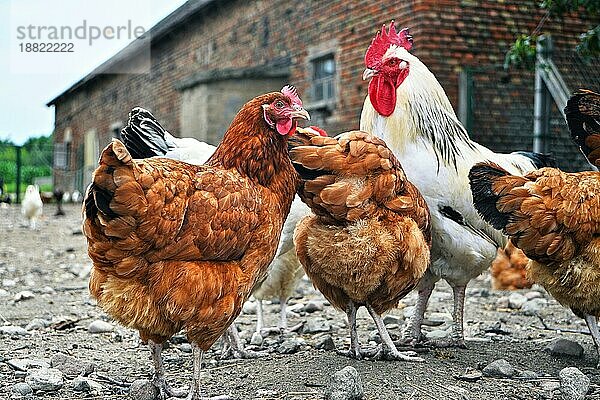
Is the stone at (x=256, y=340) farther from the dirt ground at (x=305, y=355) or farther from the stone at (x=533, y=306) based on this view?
Answer: the stone at (x=533, y=306)

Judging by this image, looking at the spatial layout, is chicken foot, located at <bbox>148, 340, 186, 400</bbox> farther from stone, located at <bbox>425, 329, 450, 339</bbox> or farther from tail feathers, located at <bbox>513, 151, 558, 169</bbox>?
tail feathers, located at <bbox>513, 151, 558, 169</bbox>

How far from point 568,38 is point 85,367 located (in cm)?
999

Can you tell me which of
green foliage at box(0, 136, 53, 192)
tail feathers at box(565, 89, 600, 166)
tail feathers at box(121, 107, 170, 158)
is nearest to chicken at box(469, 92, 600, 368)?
tail feathers at box(565, 89, 600, 166)

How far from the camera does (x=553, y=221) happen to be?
4066 millimetres

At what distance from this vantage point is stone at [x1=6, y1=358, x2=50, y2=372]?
425 centimetres

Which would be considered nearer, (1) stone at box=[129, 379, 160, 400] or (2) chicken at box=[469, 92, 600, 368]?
(1) stone at box=[129, 379, 160, 400]

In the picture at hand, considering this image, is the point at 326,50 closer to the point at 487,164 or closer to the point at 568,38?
the point at 568,38

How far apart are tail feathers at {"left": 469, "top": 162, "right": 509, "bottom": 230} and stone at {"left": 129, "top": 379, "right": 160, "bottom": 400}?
2.22 m

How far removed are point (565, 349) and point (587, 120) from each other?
157cm

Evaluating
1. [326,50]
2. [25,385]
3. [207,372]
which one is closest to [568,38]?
[326,50]

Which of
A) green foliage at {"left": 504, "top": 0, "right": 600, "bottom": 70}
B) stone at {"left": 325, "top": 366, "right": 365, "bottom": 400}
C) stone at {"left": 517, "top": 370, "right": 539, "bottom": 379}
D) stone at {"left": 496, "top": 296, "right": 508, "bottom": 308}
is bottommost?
stone at {"left": 496, "top": 296, "right": 508, "bottom": 308}

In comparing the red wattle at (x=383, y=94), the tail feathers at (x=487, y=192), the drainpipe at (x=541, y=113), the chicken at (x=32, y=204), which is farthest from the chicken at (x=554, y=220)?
the chicken at (x=32, y=204)

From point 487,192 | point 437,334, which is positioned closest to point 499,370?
point 487,192

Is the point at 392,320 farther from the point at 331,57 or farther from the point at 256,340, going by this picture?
the point at 331,57
